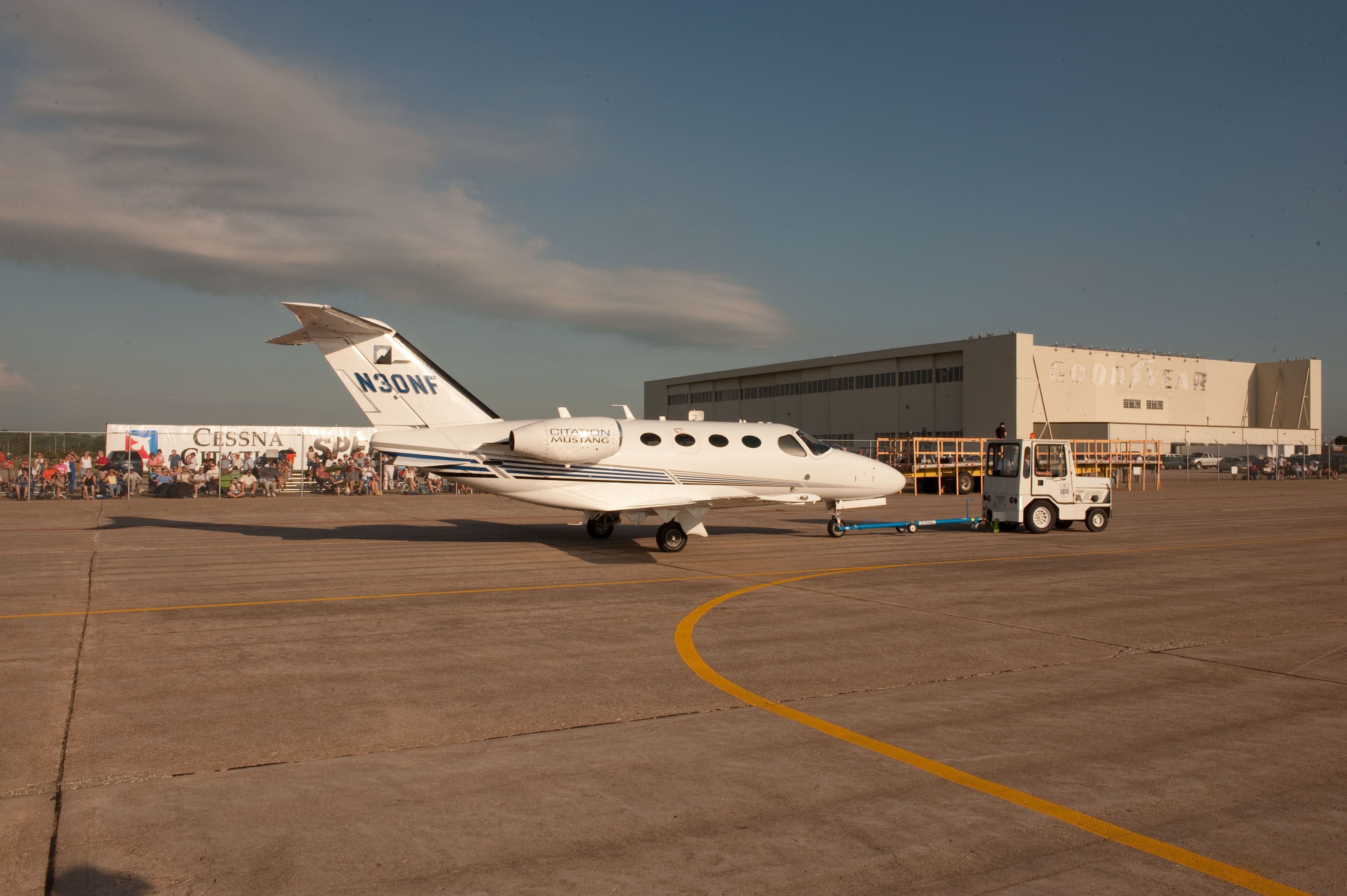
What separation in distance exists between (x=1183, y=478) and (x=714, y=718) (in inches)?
2946

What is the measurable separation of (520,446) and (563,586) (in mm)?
4189

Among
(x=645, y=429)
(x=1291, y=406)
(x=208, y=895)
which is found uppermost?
(x=1291, y=406)

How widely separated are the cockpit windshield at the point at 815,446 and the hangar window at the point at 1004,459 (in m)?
6.02

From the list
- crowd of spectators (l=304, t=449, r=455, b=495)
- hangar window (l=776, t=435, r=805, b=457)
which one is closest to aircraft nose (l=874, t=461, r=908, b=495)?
hangar window (l=776, t=435, r=805, b=457)

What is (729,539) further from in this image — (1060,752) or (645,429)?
(1060,752)

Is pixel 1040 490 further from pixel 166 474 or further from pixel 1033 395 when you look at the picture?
pixel 1033 395

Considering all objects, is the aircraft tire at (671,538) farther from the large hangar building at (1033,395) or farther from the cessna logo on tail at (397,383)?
the large hangar building at (1033,395)

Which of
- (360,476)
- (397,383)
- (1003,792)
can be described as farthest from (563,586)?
(360,476)

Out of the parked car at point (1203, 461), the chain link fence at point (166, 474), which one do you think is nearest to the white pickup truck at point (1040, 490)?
the chain link fence at point (166, 474)

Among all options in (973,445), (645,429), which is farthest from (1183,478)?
(645,429)

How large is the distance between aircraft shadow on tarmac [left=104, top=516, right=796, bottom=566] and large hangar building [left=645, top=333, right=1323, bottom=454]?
156ft

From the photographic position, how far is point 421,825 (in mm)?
5066

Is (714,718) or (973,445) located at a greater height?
(973,445)

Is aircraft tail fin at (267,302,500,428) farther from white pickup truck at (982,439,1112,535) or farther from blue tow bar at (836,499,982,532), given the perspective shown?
white pickup truck at (982,439,1112,535)
